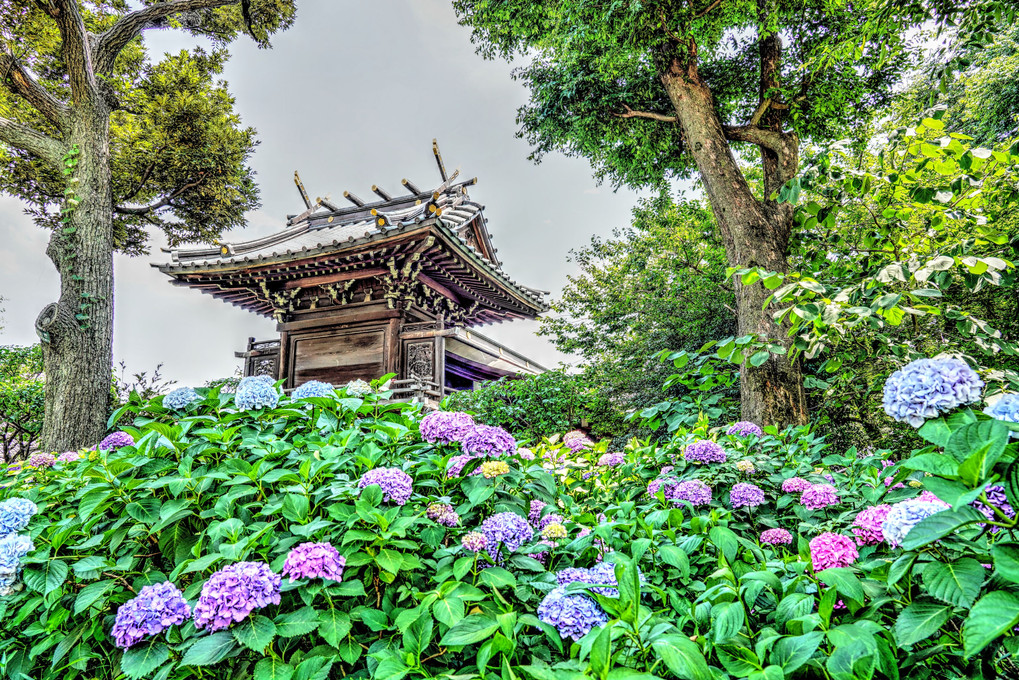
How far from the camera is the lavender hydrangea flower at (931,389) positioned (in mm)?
1013

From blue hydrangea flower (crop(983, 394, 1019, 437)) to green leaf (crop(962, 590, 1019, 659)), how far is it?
396 millimetres

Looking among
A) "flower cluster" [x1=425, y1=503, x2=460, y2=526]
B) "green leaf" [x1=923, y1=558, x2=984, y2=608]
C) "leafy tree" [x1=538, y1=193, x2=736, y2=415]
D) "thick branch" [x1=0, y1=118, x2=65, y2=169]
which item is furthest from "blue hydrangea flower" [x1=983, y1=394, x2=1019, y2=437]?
"thick branch" [x1=0, y1=118, x2=65, y2=169]

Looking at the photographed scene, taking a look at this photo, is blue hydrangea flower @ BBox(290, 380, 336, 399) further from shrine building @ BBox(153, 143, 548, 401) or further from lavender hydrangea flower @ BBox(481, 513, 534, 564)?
shrine building @ BBox(153, 143, 548, 401)

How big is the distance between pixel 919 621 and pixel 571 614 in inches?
23.6

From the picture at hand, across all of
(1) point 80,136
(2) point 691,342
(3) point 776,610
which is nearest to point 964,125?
(2) point 691,342

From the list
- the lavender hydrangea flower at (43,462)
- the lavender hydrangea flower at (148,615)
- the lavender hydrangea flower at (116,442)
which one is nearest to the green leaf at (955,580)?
the lavender hydrangea flower at (148,615)

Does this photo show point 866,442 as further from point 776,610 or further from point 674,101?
point 776,610

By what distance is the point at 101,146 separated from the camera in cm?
664

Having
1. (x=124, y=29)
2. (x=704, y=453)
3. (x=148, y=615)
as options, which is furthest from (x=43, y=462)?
(x=124, y=29)

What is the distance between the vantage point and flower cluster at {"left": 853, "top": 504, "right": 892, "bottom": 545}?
4.37ft

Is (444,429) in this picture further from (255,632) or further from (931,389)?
(931,389)

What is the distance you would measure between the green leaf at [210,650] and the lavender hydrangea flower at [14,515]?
76 cm

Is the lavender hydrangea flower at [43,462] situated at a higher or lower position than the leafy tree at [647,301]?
A: lower

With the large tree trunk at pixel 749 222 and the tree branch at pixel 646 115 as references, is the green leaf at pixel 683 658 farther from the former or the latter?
the tree branch at pixel 646 115
